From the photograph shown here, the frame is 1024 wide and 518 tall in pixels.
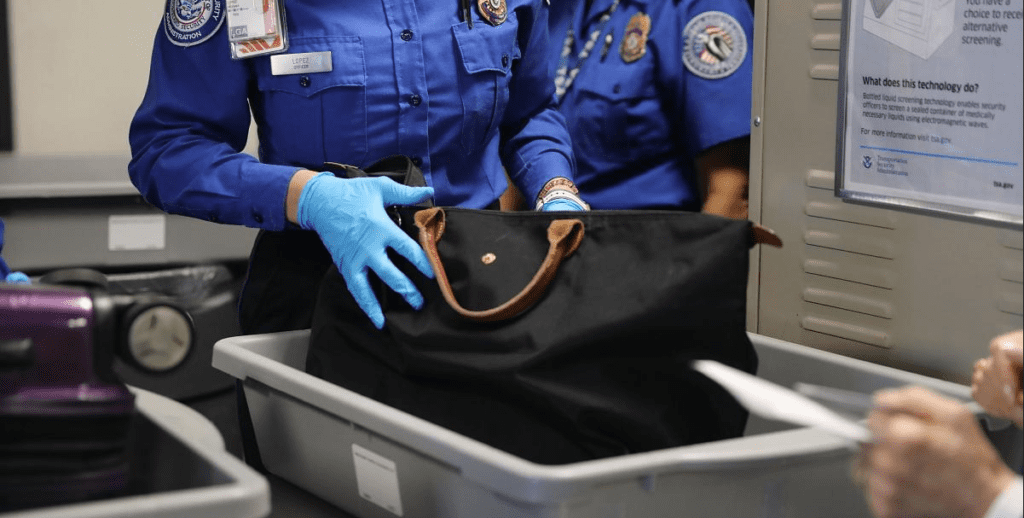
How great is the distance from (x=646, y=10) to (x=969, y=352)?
1.37m

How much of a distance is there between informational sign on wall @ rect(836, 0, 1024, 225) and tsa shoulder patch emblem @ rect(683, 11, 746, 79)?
1.06 meters

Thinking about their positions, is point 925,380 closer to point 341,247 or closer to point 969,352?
point 969,352

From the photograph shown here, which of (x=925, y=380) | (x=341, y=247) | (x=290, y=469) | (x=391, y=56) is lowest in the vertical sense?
(x=290, y=469)

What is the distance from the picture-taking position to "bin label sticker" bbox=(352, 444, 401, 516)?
38.8 inches

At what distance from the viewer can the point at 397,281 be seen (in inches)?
44.8

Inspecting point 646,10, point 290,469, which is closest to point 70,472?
point 290,469

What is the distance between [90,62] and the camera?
3.07 meters

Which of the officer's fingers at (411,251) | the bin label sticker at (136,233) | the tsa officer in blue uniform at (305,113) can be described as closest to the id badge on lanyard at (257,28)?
the tsa officer in blue uniform at (305,113)

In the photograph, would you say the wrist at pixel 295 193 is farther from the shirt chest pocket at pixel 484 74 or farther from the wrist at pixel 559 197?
the wrist at pixel 559 197

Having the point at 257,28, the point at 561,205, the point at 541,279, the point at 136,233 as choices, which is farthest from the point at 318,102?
the point at 136,233

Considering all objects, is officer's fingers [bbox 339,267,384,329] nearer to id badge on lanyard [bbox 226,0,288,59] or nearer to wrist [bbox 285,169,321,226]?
wrist [bbox 285,169,321,226]

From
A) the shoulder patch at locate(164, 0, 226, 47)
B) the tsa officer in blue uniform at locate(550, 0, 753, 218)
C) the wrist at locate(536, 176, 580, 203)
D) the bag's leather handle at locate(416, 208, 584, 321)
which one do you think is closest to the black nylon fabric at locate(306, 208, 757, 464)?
the bag's leather handle at locate(416, 208, 584, 321)

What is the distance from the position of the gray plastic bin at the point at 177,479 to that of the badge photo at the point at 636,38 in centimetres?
155

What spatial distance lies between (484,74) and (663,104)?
0.96 metres
